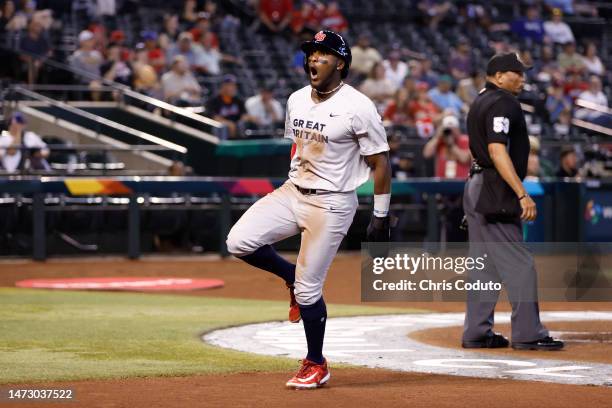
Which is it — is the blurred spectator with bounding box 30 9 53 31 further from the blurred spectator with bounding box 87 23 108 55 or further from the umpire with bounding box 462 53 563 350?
the umpire with bounding box 462 53 563 350

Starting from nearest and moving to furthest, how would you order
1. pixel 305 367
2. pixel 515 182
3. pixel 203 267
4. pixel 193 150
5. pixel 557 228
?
pixel 305 367 → pixel 515 182 → pixel 203 267 → pixel 557 228 → pixel 193 150

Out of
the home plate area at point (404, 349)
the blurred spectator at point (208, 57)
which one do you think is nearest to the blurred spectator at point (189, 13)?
the blurred spectator at point (208, 57)

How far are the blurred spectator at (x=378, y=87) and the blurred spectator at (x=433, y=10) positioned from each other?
7221 mm

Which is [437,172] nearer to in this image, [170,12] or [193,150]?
[193,150]

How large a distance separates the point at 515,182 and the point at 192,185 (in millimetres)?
9362

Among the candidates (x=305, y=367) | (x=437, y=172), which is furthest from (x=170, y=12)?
(x=305, y=367)

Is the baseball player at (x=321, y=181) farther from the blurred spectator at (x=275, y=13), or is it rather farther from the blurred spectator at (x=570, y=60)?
the blurred spectator at (x=570, y=60)

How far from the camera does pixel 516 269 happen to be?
9242 mm

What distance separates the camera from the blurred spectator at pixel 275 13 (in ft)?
86.5

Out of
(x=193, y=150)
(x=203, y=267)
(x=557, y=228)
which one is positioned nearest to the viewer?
(x=203, y=267)

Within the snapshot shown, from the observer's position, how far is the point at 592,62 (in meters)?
29.1

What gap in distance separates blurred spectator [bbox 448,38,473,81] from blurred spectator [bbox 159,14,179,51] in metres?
6.15

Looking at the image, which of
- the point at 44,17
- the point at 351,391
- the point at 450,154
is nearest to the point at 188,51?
the point at 44,17

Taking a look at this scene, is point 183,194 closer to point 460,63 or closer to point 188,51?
point 188,51
